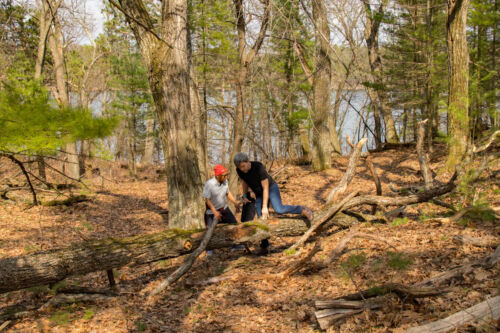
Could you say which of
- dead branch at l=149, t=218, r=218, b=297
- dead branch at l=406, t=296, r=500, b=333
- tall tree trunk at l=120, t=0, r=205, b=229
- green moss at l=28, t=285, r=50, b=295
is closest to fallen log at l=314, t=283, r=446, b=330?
dead branch at l=406, t=296, r=500, b=333

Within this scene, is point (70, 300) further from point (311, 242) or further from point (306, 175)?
point (306, 175)

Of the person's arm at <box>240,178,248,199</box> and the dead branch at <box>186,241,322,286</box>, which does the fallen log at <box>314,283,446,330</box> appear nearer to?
the dead branch at <box>186,241,322,286</box>

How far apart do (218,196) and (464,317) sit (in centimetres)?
440

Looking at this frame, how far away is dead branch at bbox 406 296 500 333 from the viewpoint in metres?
2.70

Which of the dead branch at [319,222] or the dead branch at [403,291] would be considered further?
the dead branch at [319,222]

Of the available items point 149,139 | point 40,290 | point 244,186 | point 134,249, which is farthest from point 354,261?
point 149,139

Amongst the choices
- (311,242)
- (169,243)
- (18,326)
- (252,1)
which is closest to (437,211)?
(311,242)

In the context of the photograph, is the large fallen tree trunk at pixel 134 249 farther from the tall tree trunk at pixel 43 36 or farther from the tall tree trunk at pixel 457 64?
the tall tree trunk at pixel 43 36

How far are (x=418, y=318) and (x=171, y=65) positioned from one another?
5.89 meters

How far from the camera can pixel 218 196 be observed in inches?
254

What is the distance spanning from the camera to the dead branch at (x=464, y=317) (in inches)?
106

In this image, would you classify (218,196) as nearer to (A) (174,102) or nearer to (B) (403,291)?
(A) (174,102)

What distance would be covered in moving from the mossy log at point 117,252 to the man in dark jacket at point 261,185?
0.27 meters

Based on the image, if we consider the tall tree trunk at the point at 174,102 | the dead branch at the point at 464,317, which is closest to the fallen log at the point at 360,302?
the dead branch at the point at 464,317
